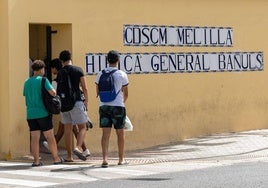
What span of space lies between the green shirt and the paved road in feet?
2.92

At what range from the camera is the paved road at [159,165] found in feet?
39.3

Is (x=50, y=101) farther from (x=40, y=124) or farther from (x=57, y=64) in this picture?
(x=57, y=64)

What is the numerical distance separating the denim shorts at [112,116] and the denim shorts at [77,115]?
23.7 inches

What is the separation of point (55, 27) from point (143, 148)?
297cm

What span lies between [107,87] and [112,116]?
481 millimetres

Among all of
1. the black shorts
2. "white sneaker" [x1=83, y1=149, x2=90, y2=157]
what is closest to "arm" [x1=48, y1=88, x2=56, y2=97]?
the black shorts

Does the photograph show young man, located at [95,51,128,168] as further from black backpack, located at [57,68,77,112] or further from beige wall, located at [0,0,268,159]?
beige wall, located at [0,0,268,159]

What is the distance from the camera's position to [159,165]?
45.0 feet

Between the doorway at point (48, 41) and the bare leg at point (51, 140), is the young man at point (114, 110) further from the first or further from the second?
the doorway at point (48, 41)

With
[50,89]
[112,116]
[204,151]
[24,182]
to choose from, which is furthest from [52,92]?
[204,151]

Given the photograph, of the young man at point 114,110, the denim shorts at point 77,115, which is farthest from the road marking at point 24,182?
the denim shorts at point 77,115

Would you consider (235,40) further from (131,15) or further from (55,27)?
(55,27)

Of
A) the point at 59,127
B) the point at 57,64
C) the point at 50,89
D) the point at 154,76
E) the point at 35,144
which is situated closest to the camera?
the point at 50,89

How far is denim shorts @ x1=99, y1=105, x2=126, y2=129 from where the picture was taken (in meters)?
13.3
